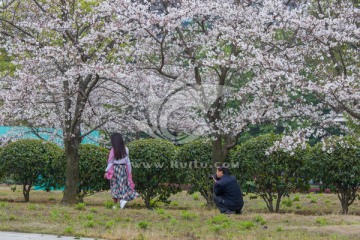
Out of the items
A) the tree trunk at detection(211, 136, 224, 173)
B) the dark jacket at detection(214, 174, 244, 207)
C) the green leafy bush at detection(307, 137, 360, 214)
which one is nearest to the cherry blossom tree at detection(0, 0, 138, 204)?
the tree trunk at detection(211, 136, 224, 173)

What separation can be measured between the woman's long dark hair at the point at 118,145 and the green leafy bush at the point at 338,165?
417 cm

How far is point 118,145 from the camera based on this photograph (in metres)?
13.1

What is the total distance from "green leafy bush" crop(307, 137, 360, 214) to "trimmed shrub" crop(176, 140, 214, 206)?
2.57 metres

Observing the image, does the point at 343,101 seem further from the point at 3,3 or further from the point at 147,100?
the point at 3,3

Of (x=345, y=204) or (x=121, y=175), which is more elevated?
Answer: (x=121, y=175)

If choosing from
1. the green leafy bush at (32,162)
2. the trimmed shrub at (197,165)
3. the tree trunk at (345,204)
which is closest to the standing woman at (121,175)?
the trimmed shrub at (197,165)

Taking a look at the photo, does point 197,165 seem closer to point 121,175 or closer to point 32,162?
point 121,175

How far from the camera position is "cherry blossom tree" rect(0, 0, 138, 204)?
43.5ft

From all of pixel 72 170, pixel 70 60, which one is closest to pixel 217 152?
pixel 72 170

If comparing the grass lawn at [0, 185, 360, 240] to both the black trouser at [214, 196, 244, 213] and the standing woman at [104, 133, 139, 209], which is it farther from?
the standing woman at [104, 133, 139, 209]

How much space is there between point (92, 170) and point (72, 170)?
71 cm

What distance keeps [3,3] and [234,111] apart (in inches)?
270

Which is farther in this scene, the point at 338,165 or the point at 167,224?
the point at 338,165

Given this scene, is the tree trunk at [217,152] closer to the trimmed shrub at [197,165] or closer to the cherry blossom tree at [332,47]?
the trimmed shrub at [197,165]
